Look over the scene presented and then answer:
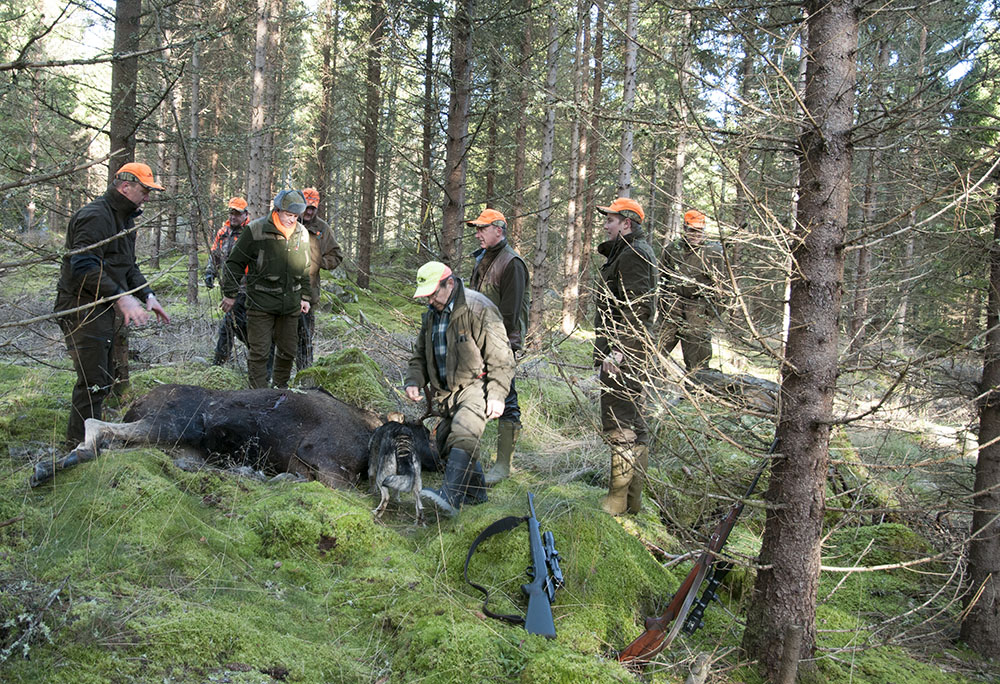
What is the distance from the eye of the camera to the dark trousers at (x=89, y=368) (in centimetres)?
481

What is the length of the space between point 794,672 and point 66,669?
3.04m

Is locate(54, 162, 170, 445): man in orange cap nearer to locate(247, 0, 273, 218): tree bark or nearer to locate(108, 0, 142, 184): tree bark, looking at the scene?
locate(108, 0, 142, 184): tree bark

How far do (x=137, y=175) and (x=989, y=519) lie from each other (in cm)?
700

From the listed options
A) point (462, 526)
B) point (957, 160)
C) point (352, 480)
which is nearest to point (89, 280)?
point (352, 480)

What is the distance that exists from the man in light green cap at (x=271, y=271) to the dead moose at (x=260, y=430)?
150cm

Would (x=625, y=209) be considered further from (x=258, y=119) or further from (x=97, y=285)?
(x=258, y=119)

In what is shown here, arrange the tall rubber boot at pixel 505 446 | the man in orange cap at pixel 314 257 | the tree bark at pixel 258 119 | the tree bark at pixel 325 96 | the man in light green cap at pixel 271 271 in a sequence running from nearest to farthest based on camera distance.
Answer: the tall rubber boot at pixel 505 446, the man in light green cap at pixel 271 271, the man in orange cap at pixel 314 257, the tree bark at pixel 258 119, the tree bark at pixel 325 96

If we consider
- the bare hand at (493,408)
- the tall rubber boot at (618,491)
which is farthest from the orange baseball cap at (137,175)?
the tall rubber boot at (618,491)

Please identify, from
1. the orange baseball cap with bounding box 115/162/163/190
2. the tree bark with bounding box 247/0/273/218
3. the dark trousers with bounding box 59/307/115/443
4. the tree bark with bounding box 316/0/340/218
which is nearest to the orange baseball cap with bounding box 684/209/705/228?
the orange baseball cap with bounding box 115/162/163/190

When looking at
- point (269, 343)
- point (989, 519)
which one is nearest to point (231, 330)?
point (269, 343)

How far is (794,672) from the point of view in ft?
9.29

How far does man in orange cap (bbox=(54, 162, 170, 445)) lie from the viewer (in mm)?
4773

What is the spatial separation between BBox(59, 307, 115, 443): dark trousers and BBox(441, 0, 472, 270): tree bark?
10.6 ft

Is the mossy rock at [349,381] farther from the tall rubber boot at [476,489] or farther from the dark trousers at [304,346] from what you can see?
the tall rubber boot at [476,489]
